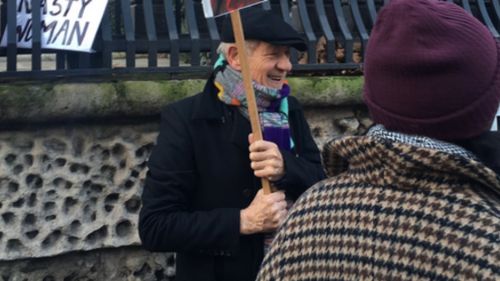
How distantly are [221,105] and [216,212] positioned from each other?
363mm

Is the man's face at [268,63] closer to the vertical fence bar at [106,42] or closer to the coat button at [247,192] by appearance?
the coat button at [247,192]

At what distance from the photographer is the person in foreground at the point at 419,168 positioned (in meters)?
1.41

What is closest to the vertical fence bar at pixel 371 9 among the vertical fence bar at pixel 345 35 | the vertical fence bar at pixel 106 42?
the vertical fence bar at pixel 345 35

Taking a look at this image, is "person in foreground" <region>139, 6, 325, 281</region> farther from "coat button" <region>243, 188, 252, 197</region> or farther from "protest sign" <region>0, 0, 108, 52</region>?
"protest sign" <region>0, 0, 108, 52</region>

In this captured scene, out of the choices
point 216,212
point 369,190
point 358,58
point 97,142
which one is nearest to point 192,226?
point 216,212

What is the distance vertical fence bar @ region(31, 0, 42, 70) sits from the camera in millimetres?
3668

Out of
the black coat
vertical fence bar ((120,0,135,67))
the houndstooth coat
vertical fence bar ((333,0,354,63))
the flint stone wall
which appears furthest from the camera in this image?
vertical fence bar ((333,0,354,63))

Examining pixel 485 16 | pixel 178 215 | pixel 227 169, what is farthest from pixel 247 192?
pixel 485 16

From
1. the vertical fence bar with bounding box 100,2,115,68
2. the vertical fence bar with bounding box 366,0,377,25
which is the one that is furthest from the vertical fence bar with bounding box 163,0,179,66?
the vertical fence bar with bounding box 366,0,377,25

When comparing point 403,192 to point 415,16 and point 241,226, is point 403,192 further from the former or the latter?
point 241,226

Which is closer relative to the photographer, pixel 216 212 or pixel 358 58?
pixel 216 212

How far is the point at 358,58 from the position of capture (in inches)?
177

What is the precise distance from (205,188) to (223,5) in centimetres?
59

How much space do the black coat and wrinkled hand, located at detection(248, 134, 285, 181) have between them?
0.19 ft
